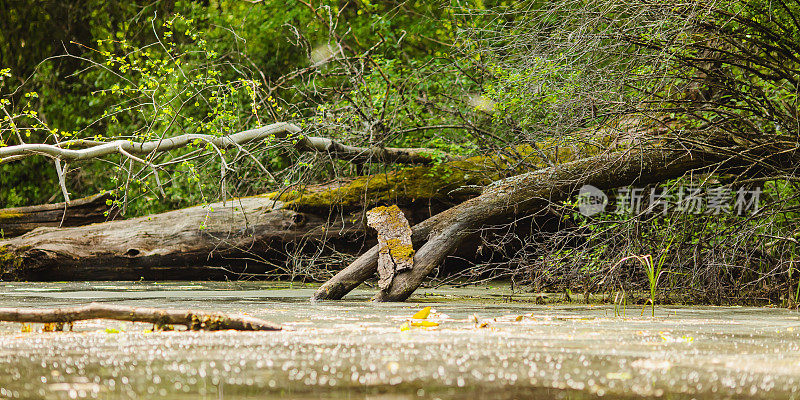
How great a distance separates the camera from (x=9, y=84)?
15.4 meters

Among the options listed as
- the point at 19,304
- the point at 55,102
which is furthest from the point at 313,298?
the point at 55,102

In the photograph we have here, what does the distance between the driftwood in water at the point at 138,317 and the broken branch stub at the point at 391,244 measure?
2461 mm

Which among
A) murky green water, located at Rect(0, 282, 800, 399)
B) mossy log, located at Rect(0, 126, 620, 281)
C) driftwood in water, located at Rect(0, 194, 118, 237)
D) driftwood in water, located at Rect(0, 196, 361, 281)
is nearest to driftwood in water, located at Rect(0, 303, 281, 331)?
murky green water, located at Rect(0, 282, 800, 399)

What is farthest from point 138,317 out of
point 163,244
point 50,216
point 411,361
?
point 50,216

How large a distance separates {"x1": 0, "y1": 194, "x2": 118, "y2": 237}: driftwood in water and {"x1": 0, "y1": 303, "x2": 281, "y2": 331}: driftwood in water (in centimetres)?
663

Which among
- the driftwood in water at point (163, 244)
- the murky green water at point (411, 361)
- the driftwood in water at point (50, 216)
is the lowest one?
the murky green water at point (411, 361)

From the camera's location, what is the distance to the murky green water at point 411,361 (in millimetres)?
1617

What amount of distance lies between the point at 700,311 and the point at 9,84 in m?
14.5

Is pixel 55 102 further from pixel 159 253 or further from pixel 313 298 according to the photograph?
pixel 313 298

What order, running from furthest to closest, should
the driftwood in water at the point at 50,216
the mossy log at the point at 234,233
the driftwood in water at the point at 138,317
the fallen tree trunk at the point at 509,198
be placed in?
the driftwood in water at the point at 50,216 → the mossy log at the point at 234,233 → the fallen tree trunk at the point at 509,198 → the driftwood in water at the point at 138,317

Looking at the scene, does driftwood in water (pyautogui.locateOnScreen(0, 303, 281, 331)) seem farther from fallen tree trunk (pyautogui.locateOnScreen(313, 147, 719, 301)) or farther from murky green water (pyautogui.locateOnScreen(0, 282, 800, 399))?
fallen tree trunk (pyautogui.locateOnScreen(313, 147, 719, 301))

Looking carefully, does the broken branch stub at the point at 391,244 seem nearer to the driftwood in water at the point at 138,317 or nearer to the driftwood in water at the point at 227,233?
the driftwood in water at the point at 227,233

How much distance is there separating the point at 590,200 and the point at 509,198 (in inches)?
31.9

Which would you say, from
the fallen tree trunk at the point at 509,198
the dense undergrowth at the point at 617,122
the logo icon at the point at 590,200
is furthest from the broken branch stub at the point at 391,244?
the logo icon at the point at 590,200
